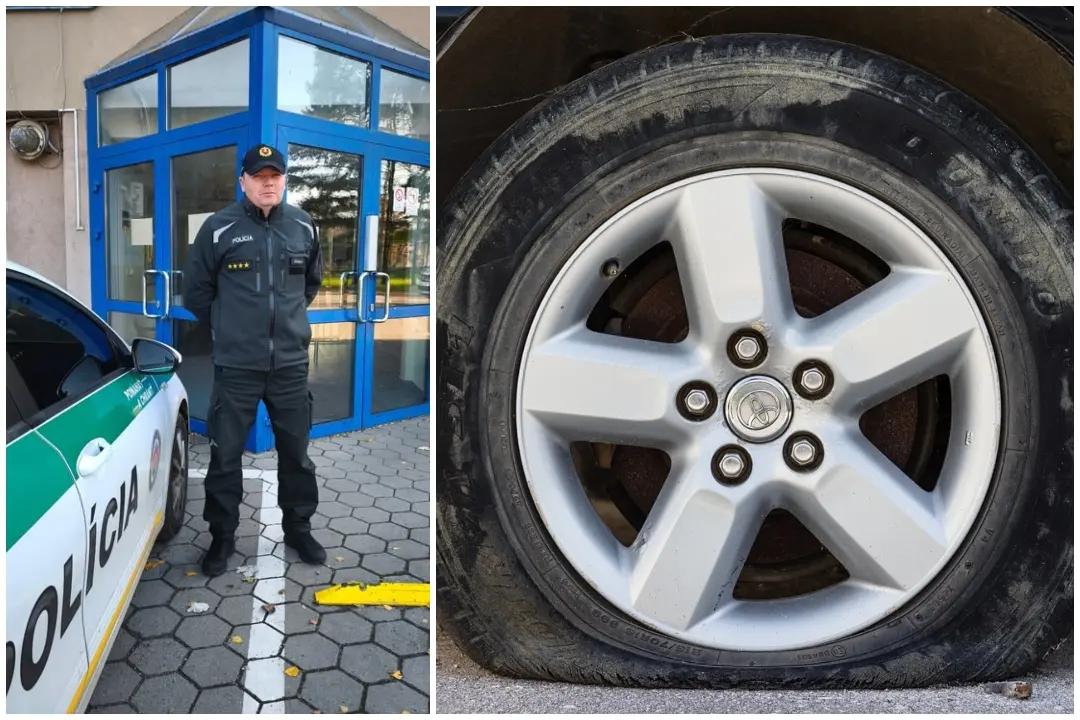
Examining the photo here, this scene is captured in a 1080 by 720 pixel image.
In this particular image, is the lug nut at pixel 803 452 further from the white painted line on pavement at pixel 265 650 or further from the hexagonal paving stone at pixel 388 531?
the hexagonal paving stone at pixel 388 531

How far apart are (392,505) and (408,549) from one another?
0.49 m

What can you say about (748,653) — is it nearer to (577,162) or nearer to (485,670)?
(485,670)

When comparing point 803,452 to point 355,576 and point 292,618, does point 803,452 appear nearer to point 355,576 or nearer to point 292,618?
point 292,618

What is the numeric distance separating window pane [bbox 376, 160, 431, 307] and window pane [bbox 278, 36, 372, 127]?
0.42 meters

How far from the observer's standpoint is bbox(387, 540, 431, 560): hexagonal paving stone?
3.03 m

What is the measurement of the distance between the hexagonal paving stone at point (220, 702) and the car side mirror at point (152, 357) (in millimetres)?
1023

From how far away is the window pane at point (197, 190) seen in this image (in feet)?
14.1

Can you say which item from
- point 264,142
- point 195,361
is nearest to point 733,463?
point 264,142

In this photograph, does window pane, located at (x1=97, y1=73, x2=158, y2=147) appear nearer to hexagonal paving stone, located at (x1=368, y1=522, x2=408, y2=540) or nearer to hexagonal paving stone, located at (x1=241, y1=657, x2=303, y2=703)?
hexagonal paving stone, located at (x1=368, y1=522, x2=408, y2=540)

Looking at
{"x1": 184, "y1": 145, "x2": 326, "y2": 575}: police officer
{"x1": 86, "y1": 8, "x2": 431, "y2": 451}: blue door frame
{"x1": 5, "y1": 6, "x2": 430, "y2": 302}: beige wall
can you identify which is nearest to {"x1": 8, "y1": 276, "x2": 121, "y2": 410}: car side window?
{"x1": 184, "y1": 145, "x2": 326, "y2": 575}: police officer

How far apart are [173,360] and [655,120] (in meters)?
1.87

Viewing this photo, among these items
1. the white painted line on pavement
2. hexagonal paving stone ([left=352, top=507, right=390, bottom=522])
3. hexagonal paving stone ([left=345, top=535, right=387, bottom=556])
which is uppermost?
hexagonal paving stone ([left=352, top=507, right=390, bottom=522])

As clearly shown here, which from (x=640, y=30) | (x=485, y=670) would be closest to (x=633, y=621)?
(x=485, y=670)

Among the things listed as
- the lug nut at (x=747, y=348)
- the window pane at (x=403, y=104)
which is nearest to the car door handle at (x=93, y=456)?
the lug nut at (x=747, y=348)
